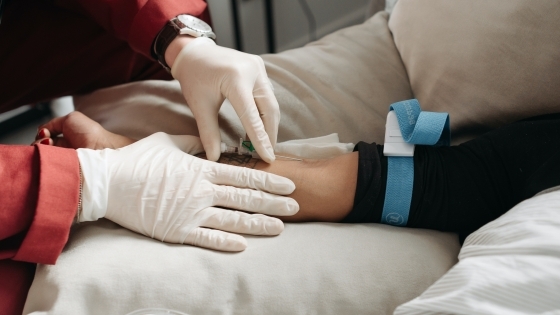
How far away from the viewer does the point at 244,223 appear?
70 cm

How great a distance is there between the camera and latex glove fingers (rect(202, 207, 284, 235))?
0.70 meters

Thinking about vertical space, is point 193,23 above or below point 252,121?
above

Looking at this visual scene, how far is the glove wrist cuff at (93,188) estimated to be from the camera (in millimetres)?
675

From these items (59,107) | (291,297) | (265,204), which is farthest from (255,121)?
(59,107)

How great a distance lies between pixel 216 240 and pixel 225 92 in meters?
0.30

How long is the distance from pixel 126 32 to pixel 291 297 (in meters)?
0.71

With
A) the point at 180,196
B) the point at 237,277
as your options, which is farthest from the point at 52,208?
the point at 237,277

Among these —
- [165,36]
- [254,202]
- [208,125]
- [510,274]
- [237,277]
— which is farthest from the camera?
[165,36]

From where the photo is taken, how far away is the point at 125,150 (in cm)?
77

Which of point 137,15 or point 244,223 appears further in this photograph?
point 137,15

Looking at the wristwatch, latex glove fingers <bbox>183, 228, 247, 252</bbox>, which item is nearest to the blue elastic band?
latex glove fingers <bbox>183, 228, 247, 252</bbox>

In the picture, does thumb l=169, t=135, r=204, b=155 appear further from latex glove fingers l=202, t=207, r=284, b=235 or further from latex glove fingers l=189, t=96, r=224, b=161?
latex glove fingers l=202, t=207, r=284, b=235

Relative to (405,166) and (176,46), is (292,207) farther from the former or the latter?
(176,46)

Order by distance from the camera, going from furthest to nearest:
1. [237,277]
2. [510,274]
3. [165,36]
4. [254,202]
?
1. [165,36]
2. [254,202]
3. [237,277]
4. [510,274]
